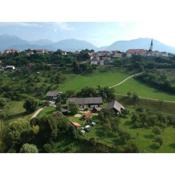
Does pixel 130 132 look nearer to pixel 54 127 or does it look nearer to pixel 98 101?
pixel 54 127

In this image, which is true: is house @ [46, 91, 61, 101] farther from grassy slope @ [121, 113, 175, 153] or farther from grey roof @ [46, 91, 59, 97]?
grassy slope @ [121, 113, 175, 153]

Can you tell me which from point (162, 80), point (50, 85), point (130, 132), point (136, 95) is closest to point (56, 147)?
point (130, 132)

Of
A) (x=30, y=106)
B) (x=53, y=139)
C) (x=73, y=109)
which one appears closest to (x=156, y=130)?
(x=73, y=109)

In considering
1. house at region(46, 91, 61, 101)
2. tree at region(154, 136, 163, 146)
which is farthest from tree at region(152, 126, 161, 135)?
house at region(46, 91, 61, 101)

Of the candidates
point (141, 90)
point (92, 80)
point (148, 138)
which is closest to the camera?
point (148, 138)

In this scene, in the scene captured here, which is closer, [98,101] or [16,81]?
[98,101]

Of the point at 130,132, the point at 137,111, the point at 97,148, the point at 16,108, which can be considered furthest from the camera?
the point at 16,108

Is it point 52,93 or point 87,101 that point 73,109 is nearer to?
point 87,101

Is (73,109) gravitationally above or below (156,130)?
below
